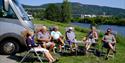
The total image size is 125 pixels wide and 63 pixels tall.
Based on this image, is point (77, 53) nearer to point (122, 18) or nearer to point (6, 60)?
point (6, 60)

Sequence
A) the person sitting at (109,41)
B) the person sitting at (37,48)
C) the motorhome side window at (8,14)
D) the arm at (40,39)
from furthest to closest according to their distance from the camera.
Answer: the person sitting at (109,41) → the motorhome side window at (8,14) → the arm at (40,39) → the person sitting at (37,48)

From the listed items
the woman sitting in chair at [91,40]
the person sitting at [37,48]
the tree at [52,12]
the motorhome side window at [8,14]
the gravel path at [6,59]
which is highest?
the motorhome side window at [8,14]

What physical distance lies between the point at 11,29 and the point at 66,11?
316 feet

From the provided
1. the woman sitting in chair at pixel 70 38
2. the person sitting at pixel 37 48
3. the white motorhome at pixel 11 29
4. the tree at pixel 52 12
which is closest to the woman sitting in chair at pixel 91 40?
Answer: the woman sitting in chair at pixel 70 38

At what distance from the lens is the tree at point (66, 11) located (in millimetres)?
106000

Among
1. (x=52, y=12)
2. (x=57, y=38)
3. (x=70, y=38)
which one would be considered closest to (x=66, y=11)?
(x=52, y=12)

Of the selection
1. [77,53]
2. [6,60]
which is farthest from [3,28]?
[77,53]

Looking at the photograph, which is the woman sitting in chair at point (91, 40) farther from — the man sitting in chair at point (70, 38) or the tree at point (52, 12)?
the tree at point (52, 12)

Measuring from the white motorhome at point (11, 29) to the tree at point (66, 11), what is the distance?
92124 millimetres

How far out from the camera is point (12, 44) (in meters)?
12.3

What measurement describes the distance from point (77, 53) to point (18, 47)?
233cm

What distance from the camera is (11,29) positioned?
1237 cm

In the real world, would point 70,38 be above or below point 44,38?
below

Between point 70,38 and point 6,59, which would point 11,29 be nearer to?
point 6,59
